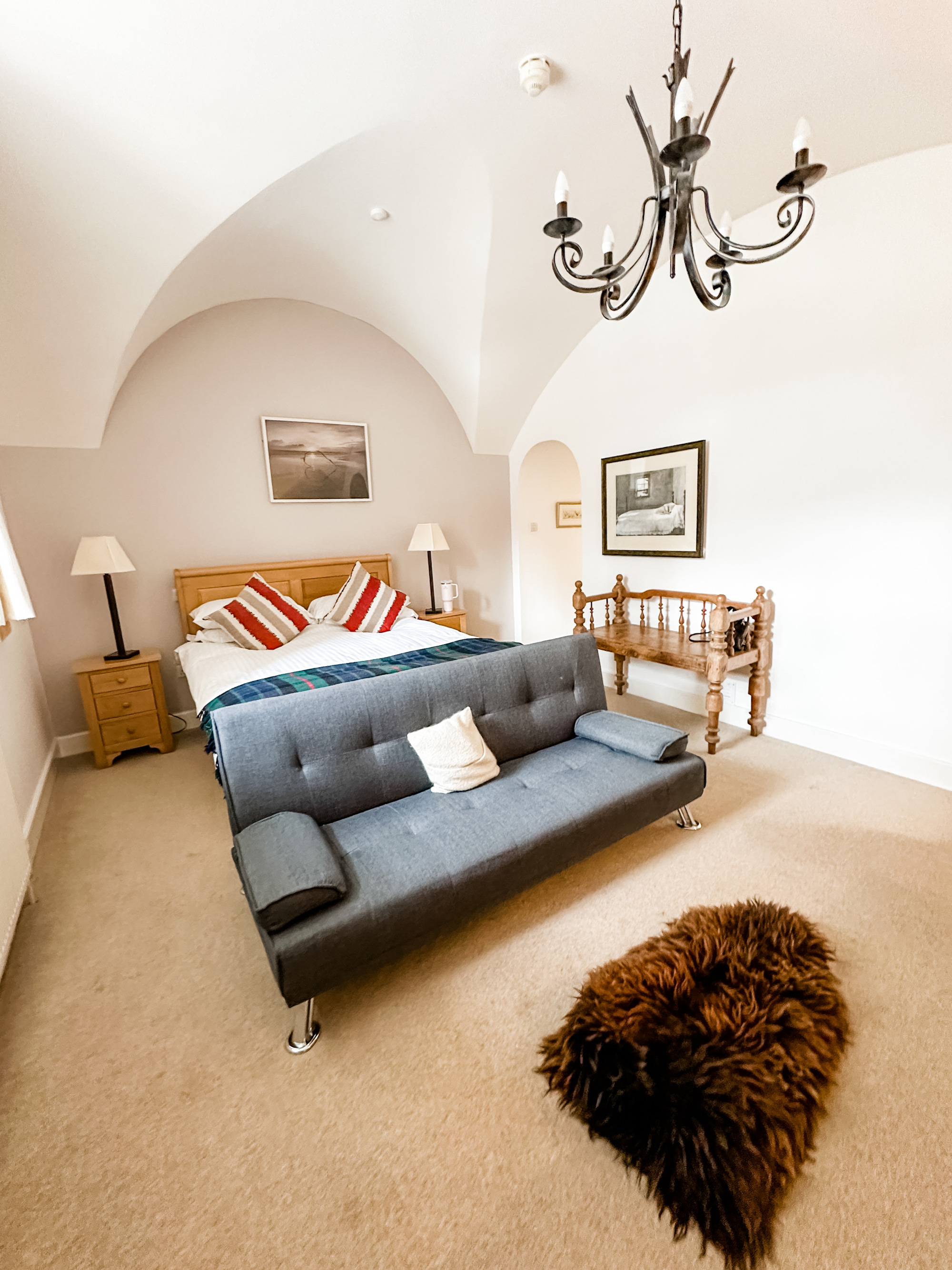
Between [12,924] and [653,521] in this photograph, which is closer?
[12,924]

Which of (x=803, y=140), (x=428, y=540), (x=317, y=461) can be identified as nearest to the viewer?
(x=803, y=140)

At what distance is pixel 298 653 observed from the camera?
321cm

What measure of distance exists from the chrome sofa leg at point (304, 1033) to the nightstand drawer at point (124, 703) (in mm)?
2508

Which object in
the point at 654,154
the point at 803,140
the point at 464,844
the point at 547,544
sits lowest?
the point at 464,844

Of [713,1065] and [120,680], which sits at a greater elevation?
[120,680]

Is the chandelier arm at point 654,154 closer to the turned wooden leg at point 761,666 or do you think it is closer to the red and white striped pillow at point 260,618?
the turned wooden leg at point 761,666

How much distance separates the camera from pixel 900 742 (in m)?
2.68

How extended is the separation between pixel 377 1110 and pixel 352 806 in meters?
0.85

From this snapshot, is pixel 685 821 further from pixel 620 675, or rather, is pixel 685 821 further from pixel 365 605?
pixel 365 605

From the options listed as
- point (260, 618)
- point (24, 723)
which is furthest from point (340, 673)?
point (24, 723)

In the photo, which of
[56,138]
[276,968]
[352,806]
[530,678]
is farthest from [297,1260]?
[56,138]

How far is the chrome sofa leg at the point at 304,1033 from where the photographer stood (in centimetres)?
140

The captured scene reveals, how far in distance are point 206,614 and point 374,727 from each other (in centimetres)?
218

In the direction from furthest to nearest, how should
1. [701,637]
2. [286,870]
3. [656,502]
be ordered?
[656,502], [701,637], [286,870]
